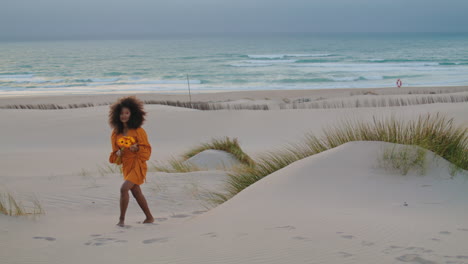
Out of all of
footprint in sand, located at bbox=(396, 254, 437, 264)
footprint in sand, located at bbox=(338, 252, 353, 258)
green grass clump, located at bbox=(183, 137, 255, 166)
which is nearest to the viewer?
footprint in sand, located at bbox=(396, 254, 437, 264)

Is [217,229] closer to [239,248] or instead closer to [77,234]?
[239,248]

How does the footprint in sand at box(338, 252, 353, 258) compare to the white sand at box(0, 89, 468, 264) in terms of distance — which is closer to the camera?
the footprint in sand at box(338, 252, 353, 258)

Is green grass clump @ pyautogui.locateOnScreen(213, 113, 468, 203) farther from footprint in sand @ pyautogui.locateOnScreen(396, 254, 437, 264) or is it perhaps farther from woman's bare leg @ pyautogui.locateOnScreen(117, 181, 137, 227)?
footprint in sand @ pyautogui.locateOnScreen(396, 254, 437, 264)

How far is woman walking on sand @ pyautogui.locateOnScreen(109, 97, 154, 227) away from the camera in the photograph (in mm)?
4848

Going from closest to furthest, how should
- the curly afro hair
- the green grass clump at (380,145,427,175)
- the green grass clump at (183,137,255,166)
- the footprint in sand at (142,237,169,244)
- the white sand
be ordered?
the white sand, the footprint in sand at (142,237,169,244), the curly afro hair, the green grass clump at (380,145,427,175), the green grass clump at (183,137,255,166)

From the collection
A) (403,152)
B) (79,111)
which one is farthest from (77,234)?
(79,111)

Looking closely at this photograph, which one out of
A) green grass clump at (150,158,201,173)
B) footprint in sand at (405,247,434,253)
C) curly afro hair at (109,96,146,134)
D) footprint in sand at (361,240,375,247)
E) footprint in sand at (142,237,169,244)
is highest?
curly afro hair at (109,96,146,134)

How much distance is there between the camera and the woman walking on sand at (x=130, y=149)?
4848 mm

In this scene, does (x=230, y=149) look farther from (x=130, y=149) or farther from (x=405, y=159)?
(x=130, y=149)

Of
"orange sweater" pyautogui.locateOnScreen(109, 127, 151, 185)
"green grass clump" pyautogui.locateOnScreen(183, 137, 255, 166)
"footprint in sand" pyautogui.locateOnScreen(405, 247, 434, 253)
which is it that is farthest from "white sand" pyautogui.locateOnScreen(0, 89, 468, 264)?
"green grass clump" pyautogui.locateOnScreen(183, 137, 255, 166)

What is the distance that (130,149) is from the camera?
4781 mm

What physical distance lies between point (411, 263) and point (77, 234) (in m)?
2.76

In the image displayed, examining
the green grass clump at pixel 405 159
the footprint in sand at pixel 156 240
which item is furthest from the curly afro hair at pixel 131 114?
the green grass clump at pixel 405 159

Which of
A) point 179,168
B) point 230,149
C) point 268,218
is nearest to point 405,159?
point 268,218
